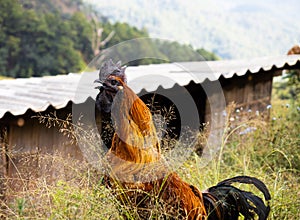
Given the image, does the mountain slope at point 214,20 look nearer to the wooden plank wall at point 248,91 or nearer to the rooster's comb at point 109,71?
the wooden plank wall at point 248,91

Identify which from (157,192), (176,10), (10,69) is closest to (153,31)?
(176,10)

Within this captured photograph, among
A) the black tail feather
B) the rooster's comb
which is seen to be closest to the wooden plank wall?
the black tail feather

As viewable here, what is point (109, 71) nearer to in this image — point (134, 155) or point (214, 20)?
point (134, 155)

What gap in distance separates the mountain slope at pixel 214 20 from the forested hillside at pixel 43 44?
8.10 ft

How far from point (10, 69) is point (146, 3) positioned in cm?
2372

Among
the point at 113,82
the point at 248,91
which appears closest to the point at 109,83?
the point at 113,82

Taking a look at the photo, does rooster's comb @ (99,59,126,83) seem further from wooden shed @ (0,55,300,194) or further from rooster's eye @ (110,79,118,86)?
wooden shed @ (0,55,300,194)

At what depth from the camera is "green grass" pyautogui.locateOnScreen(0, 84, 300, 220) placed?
2.50 m

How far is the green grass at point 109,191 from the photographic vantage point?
2.50m

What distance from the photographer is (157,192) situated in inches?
105

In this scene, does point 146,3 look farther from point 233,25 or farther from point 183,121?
point 183,121

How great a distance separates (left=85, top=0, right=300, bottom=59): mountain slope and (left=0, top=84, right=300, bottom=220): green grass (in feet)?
56.8

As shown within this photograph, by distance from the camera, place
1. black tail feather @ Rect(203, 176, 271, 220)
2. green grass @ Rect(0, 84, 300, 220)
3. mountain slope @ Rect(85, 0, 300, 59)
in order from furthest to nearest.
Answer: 1. mountain slope @ Rect(85, 0, 300, 59)
2. black tail feather @ Rect(203, 176, 271, 220)
3. green grass @ Rect(0, 84, 300, 220)

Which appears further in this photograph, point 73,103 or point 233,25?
Result: point 233,25
